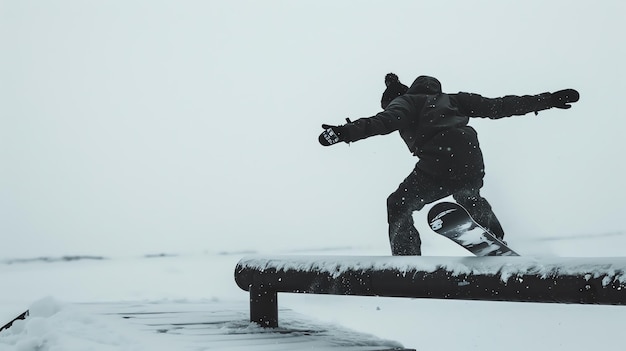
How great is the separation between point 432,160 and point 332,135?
3.05 ft

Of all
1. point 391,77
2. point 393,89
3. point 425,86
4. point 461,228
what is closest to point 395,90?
point 393,89

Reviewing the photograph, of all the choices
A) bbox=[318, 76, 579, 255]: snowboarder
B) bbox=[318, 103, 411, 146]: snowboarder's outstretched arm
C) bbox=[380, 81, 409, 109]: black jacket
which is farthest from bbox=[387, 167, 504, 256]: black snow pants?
bbox=[380, 81, 409, 109]: black jacket

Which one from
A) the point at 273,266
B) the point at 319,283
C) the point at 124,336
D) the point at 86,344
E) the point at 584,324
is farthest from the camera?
the point at 584,324

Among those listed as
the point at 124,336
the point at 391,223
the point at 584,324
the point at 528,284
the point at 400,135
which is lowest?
the point at 584,324

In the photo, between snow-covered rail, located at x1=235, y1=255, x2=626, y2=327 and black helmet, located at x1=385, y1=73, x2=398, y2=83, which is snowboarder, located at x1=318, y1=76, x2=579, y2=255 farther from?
snow-covered rail, located at x1=235, y1=255, x2=626, y2=327

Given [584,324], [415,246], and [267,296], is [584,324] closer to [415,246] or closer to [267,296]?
[415,246]

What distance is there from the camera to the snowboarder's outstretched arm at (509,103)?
517cm

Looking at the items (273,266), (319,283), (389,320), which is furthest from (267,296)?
(389,320)

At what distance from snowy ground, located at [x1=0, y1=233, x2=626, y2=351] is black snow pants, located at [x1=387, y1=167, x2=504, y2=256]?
350 millimetres

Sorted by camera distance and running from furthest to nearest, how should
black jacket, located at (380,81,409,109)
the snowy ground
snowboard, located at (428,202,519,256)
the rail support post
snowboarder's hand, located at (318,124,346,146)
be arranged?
1. black jacket, located at (380,81,409,109)
2. the rail support post
3. snowboarder's hand, located at (318,124,346,146)
4. the snowy ground
5. snowboard, located at (428,202,519,256)

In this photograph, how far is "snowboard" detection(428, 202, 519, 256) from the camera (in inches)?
147

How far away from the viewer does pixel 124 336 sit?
393 cm

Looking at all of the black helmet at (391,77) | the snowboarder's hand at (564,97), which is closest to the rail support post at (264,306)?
the black helmet at (391,77)

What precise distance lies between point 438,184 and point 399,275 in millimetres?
1263
